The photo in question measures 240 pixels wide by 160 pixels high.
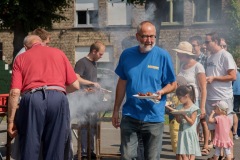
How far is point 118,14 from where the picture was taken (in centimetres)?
3369

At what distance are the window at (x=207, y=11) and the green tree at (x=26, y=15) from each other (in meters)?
8.92

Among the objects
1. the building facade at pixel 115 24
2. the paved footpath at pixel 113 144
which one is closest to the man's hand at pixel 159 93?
the paved footpath at pixel 113 144

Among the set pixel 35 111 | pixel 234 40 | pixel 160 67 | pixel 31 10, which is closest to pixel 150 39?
pixel 160 67

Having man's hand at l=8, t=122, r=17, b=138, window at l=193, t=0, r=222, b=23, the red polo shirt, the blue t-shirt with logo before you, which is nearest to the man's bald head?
the red polo shirt

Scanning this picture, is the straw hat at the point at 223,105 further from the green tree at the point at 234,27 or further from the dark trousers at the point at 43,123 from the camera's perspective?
the green tree at the point at 234,27

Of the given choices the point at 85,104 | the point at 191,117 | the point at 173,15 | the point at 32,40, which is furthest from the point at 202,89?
the point at 173,15

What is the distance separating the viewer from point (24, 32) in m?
27.2

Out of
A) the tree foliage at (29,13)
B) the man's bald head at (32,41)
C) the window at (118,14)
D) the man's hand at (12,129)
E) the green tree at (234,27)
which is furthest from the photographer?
the green tree at (234,27)

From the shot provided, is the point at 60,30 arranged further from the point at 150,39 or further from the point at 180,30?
the point at 150,39

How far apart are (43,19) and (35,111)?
2055 centimetres

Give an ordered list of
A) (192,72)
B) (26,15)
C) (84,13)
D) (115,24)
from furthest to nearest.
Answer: (84,13)
(115,24)
(26,15)
(192,72)

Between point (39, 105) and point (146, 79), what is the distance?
3.64ft

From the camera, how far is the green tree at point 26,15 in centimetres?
2655

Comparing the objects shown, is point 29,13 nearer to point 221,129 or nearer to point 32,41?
point 221,129
